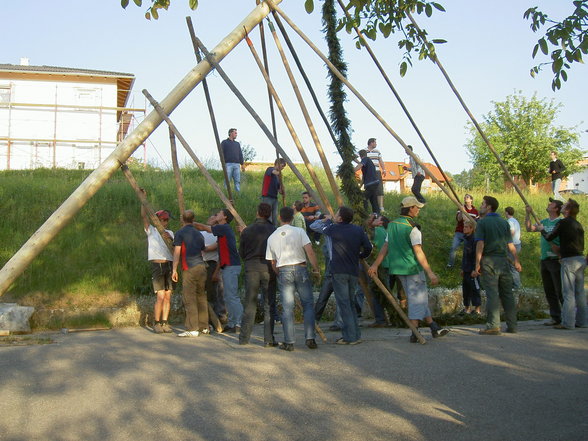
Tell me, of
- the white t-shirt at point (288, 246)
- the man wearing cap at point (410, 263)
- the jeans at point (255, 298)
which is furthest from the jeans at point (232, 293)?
the man wearing cap at point (410, 263)

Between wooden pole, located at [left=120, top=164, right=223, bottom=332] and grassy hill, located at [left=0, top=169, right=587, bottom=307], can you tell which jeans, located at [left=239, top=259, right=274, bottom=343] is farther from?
grassy hill, located at [left=0, top=169, right=587, bottom=307]

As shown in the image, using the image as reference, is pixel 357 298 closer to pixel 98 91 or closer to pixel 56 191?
pixel 56 191

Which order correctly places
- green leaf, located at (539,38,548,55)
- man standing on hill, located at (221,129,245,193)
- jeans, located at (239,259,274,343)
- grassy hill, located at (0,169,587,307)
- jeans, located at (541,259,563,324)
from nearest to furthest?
green leaf, located at (539,38,548,55) → jeans, located at (239,259,274,343) → jeans, located at (541,259,563,324) → grassy hill, located at (0,169,587,307) → man standing on hill, located at (221,129,245,193)

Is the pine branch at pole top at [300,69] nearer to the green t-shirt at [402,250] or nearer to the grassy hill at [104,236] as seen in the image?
the green t-shirt at [402,250]

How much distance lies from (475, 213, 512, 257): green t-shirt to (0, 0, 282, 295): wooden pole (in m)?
4.35

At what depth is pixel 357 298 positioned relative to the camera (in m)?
12.4

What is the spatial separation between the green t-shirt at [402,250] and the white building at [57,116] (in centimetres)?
2582

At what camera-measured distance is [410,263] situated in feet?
31.2

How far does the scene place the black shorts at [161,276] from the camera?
11.1m

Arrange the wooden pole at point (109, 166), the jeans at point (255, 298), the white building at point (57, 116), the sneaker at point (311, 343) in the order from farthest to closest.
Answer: the white building at point (57, 116)
the jeans at point (255, 298)
the sneaker at point (311, 343)
the wooden pole at point (109, 166)

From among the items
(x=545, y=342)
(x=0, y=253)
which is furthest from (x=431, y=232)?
(x=0, y=253)

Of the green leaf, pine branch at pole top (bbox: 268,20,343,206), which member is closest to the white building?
pine branch at pole top (bbox: 268,20,343,206)

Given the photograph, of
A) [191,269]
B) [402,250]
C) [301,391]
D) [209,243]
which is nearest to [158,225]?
[191,269]

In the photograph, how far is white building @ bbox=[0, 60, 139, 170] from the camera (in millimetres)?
33666
